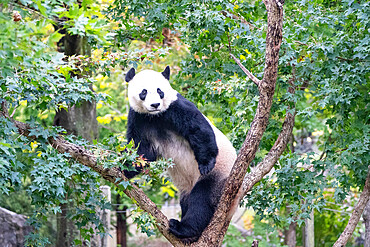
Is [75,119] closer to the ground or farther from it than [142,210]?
farther from it

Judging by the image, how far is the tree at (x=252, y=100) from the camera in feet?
11.2

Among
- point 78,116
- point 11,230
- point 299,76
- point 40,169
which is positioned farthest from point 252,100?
point 11,230

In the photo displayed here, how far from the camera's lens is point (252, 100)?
454 centimetres

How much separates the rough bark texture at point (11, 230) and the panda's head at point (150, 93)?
411cm

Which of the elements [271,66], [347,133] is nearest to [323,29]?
[347,133]

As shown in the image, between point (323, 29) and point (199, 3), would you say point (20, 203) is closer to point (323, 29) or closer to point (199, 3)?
point (199, 3)

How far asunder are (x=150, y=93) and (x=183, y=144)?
68cm

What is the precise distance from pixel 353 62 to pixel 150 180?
8.67 feet

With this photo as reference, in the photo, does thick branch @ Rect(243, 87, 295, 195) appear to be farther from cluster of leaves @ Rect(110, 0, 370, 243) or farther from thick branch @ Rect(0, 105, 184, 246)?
thick branch @ Rect(0, 105, 184, 246)

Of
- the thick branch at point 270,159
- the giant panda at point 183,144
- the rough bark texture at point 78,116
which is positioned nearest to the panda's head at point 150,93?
the giant panda at point 183,144

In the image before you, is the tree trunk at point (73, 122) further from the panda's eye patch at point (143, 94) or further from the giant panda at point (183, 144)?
the panda's eye patch at point (143, 94)

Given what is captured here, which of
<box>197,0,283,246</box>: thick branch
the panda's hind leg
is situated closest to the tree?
<box>197,0,283,246</box>: thick branch

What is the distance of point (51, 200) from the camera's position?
3902 millimetres

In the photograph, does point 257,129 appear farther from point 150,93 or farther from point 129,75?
point 129,75
